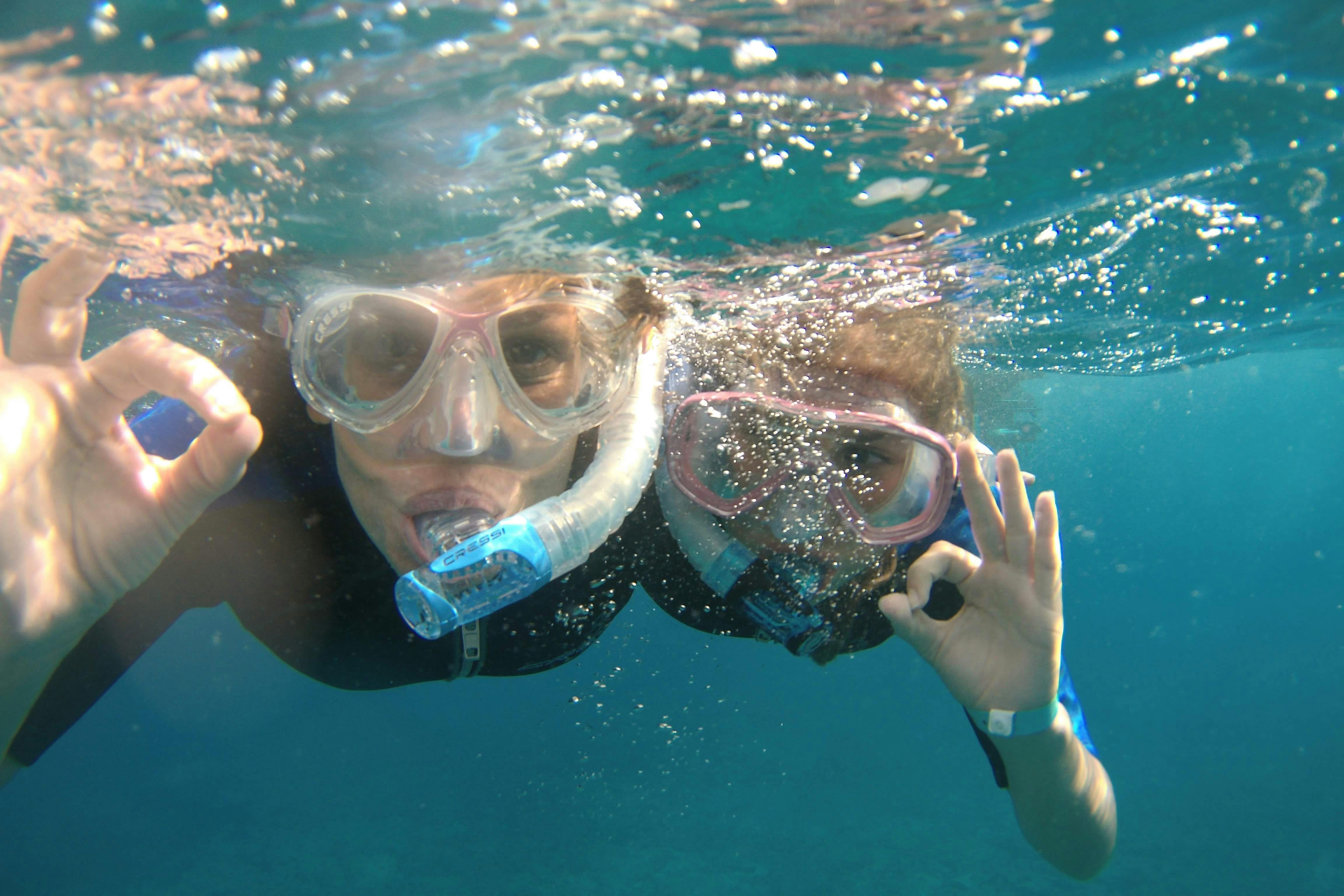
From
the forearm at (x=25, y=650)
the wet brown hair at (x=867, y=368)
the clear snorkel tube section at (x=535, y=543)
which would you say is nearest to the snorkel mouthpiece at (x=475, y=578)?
the clear snorkel tube section at (x=535, y=543)

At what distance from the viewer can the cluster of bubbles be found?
2.52m

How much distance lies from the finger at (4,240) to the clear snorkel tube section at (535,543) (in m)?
1.92

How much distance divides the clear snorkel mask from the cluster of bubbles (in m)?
0.73

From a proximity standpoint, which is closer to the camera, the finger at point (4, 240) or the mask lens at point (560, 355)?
the finger at point (4, 240)

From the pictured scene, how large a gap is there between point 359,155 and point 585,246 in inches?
59.2

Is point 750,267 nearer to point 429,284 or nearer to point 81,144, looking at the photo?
point 429,284

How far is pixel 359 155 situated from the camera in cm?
318

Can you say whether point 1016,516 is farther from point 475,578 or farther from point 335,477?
point 335,477

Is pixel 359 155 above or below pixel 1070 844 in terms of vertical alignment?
above

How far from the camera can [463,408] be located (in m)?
2.86

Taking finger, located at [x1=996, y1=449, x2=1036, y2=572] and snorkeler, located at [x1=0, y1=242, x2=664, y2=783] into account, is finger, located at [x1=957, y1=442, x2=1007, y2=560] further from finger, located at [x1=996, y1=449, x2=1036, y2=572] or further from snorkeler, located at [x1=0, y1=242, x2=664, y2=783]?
snorkeler, located at [x1=0, y1=242, x2=664, y2=783]

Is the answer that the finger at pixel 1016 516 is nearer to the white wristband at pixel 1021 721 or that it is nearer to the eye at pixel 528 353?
the white wristband at pixel 1021 721

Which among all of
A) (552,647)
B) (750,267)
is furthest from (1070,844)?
(750,267)

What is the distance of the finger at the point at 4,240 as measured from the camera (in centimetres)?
281
